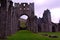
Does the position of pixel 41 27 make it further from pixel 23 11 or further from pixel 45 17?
pixel 23 11

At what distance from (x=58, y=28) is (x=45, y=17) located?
6453 millimetres

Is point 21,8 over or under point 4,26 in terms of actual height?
over

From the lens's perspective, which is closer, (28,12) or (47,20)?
(28,12)

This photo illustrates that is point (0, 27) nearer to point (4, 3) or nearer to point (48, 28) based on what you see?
point (4, 3)

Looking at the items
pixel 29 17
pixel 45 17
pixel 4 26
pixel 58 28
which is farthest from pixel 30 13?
pixel 4 26

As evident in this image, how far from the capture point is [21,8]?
51656 mm

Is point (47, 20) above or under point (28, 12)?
under

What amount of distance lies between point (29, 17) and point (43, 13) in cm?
763

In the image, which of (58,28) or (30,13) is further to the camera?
(58,28)

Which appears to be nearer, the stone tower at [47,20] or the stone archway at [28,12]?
the stone archway at [28,12]

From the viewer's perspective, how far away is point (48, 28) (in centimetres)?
5619

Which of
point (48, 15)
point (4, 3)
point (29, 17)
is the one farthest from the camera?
point (48, 15)

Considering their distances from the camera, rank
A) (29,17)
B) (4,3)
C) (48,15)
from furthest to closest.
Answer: (48,15)
(29,17)
(4,3)

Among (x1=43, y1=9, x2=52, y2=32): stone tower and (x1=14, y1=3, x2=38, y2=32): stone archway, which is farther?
(x1=43, y1=9, x2=52, y2=32): stone tower
